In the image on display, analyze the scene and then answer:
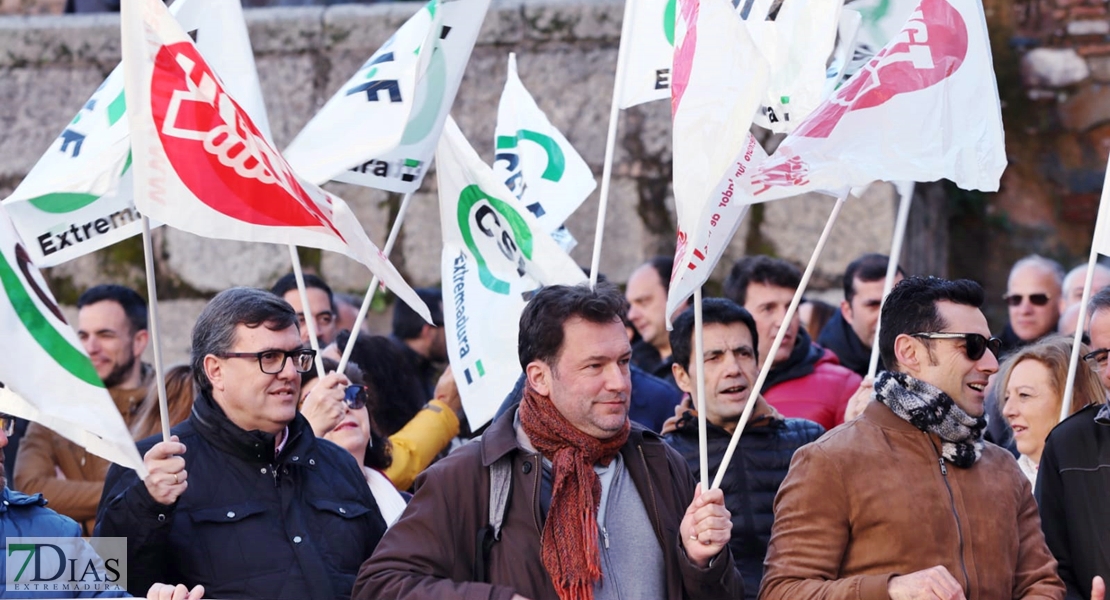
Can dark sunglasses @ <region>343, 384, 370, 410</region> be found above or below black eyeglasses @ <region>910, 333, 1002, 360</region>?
below

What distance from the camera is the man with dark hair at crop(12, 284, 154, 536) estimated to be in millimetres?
5566

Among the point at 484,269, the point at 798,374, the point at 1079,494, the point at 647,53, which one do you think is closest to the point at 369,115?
the point at 484,269

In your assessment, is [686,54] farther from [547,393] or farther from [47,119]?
[47,119]

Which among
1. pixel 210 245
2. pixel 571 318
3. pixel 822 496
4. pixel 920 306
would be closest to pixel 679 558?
pixel 822 496

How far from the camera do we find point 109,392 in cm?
598

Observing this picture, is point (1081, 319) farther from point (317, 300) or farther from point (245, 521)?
point (317, 300)

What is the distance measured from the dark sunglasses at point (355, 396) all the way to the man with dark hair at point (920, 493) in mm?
1587

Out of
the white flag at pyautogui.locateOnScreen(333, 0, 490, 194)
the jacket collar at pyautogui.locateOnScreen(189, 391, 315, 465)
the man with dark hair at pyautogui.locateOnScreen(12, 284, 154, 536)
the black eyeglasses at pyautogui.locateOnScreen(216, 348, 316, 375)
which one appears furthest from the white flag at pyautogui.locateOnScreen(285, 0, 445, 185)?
the man with dark hair at pyautogui.locateOnScreen(12, 284, 154, 536)

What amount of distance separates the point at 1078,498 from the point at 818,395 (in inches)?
65.1

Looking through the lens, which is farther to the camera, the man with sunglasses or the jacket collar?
the man with sunglasses

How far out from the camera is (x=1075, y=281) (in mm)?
6672

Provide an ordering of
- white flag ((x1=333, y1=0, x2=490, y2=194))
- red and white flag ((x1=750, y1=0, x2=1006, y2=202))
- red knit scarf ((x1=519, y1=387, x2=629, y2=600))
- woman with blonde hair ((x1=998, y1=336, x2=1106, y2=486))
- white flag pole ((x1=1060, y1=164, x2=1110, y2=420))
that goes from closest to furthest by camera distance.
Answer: red knit scarf ((x1=519, y1=387, x2=629, y2=600)) → red and white flag ((x1=750, y1=0, x2=1006, y2=202)) → white flag pole ((x1=1060, y1=164, x2=1110, y2=420)) → woman with blonde hair ((x1=998, y1=336, x2=1106, y2=486)) → white flag ((x1=333, y1=0, x2=490, y2=194))

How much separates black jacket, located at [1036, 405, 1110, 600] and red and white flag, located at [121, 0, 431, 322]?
1.84 m

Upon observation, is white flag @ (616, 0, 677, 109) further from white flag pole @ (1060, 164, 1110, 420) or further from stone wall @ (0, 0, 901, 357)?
stone wall @ (0, 0, 901, 357)
